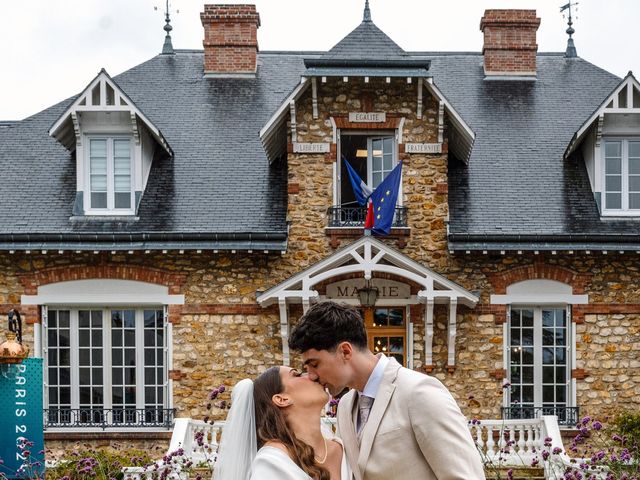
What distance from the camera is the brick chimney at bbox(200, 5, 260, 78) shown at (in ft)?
59.8

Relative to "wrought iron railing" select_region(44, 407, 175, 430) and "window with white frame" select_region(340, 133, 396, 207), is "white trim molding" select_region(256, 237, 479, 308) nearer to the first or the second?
"window with white frame" select_region(340, 133, 396, 207)

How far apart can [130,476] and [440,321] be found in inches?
237

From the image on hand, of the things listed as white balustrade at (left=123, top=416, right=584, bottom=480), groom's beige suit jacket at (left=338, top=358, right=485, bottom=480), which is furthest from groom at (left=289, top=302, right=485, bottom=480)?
white balustrade at (left=123, top=416, right=584, bottom=480)

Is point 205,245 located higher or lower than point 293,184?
lower

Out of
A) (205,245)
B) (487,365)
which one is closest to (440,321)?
(487,365)

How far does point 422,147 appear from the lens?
1467 centimetres

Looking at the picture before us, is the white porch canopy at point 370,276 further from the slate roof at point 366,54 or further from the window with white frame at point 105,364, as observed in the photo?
the slate roof at point 366,54

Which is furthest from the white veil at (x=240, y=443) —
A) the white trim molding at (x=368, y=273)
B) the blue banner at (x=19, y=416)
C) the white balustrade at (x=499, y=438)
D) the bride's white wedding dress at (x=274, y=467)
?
the white trim molding at (x=368, y=273)

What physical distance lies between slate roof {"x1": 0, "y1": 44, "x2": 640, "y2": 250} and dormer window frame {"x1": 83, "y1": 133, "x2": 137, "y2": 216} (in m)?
0.19

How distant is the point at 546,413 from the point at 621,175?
3961 mm

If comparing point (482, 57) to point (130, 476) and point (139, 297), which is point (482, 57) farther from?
point (130, 476)

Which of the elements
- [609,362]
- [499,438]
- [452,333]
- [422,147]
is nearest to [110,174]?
[422,147]

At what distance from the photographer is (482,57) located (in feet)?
62.8

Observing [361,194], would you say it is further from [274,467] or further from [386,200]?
[274,467]
